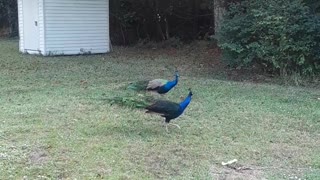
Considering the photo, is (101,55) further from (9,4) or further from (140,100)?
(9,4)

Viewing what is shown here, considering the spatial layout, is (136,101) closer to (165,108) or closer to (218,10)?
(165,108)

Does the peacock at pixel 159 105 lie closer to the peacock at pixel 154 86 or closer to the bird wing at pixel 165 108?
the bird wing at pixel 165 108

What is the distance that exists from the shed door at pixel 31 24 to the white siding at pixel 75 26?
1.45ft

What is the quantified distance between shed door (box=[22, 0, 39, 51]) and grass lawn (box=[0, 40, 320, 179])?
4325 millimetres

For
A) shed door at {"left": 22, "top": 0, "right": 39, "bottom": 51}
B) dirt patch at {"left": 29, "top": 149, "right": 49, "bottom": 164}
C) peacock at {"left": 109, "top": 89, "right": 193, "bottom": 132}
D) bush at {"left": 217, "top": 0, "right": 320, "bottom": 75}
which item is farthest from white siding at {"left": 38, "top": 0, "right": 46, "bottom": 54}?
dirt patch at {"left": 29, "top": 149, "right": 49, "bottom": 164}

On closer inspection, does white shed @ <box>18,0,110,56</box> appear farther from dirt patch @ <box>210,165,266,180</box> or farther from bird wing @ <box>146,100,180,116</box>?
dirt patch @ <box>210,165,266,180</box>

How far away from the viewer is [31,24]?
1344 cm

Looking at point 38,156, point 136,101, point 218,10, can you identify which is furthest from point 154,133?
point 218,10

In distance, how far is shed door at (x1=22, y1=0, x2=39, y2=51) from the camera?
13.2 m

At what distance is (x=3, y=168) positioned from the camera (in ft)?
13.3

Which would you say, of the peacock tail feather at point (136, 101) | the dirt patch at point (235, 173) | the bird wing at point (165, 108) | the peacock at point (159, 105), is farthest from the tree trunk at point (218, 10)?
the dirt patch at point (235, 173)

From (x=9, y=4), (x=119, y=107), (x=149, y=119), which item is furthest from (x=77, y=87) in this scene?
(x=9, y=4)

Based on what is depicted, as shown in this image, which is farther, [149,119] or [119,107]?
[119,107]

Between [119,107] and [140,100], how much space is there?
64 cm
